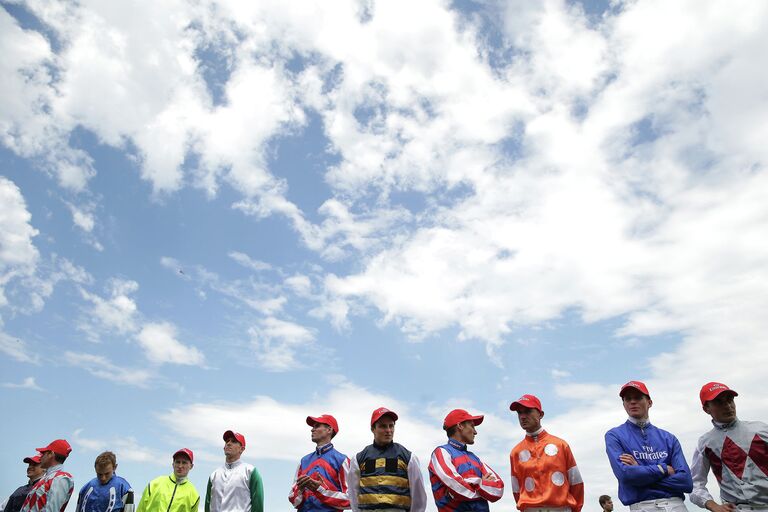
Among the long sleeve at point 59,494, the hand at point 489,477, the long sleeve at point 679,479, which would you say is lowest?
the long sleeve at point 679,479

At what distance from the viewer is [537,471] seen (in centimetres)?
757

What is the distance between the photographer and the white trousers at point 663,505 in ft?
22.8

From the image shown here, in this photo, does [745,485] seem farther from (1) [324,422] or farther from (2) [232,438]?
(2) [232,438]

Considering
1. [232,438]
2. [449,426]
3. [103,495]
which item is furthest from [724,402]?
[103,495]

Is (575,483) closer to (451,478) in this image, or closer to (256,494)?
(451,478)

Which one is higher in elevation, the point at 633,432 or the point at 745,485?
the point at 633,432

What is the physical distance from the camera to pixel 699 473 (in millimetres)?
7820

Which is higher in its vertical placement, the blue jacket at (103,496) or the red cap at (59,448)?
the red cap at (59,448)

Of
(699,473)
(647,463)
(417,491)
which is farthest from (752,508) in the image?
(417,491)

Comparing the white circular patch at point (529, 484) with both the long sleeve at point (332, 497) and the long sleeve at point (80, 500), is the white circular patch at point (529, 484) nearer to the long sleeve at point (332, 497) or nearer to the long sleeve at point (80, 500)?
the long sleeve at point (332, 497)

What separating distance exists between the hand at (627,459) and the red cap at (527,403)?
4.01 feet

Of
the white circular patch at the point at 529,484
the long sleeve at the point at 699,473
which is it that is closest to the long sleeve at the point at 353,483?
the white circular patch at the point at 529,484

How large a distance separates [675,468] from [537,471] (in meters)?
1.75

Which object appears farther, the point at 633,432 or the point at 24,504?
the point at 24,504
